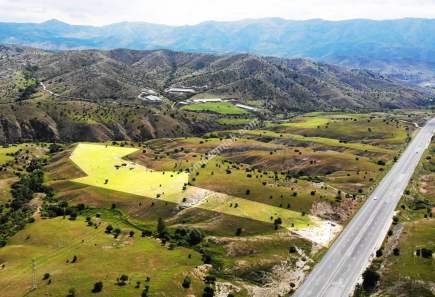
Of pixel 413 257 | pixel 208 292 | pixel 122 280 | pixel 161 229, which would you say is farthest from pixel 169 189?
pixel 413 257

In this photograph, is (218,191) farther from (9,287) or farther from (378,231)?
(9,287)

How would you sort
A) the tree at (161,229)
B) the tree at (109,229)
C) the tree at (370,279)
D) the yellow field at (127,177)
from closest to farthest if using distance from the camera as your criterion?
the tree at (370,279)
the tree at (161,229)
the tree at (109,229)
the yellow field at (127,177)

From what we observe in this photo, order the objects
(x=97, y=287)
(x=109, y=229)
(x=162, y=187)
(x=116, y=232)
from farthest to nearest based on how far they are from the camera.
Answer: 1. (x=162, y=187)
2. (x=109, y=229)
3. (x=116, y=232)
4. (x=97, y=287)

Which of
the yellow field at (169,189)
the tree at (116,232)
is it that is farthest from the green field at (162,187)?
the tree at (116,232)

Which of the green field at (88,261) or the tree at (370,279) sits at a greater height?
the tree at (370,279)

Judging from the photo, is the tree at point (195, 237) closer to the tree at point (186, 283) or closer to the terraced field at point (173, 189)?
the terraced field at point (173, 189)

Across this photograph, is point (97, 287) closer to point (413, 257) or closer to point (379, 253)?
point (379, 253)

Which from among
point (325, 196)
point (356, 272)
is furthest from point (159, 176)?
point (356, 272)
